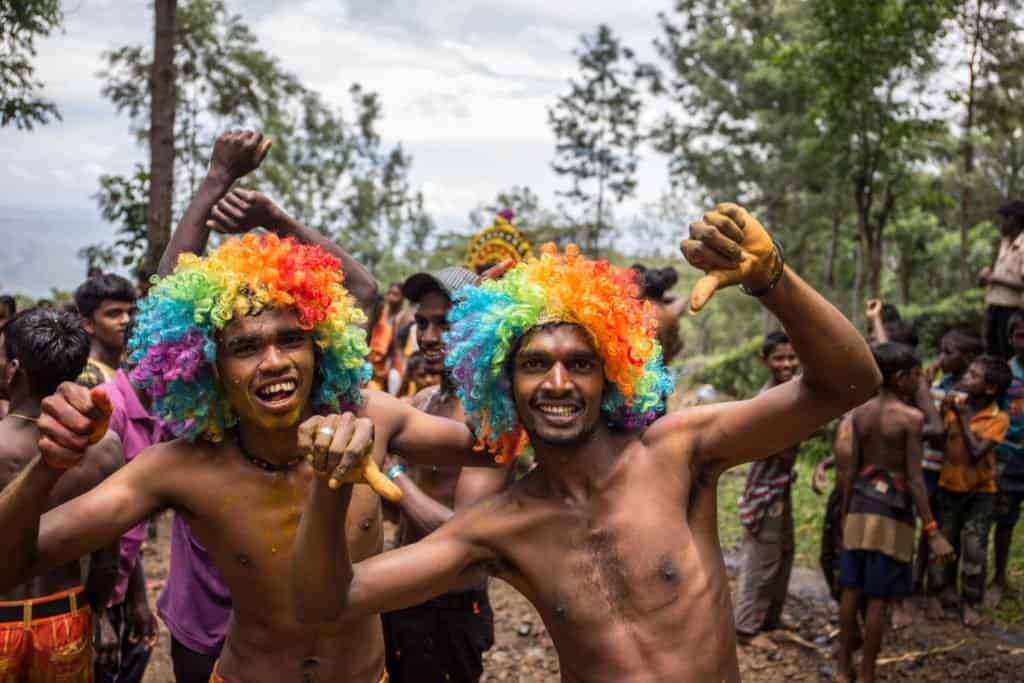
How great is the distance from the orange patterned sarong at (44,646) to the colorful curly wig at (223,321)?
90cm

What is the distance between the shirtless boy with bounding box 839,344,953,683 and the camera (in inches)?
216

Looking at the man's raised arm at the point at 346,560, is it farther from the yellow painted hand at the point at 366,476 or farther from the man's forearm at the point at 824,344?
the man's forearm at the point at 824,344

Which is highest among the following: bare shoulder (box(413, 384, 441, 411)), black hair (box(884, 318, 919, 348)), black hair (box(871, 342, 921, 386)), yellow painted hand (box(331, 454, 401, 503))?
black hair (box(884, 318, 919, 348))

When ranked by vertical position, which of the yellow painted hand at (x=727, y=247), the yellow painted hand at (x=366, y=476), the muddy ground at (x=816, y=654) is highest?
the yellow painted hand at (x=727, y=247)

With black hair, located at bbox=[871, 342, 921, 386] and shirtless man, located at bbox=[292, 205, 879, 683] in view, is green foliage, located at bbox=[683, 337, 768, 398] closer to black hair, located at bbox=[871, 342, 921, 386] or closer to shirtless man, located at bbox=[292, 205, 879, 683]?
black hair, located at bbox=[871, 342, 921, 386]

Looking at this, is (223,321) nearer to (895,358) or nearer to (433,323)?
(433,323)

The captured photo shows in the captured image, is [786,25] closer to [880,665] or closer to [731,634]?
[880,665]

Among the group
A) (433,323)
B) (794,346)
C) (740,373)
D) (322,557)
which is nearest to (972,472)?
(433,323)

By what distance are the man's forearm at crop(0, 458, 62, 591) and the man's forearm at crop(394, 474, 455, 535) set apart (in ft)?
4.75

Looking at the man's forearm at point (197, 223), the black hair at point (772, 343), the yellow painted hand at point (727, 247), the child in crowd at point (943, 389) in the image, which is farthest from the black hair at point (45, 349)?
the child in crowd at point (943, 389)

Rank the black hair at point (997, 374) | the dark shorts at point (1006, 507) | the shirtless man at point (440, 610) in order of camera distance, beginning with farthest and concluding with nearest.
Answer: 1. the dark shorts at point (1006, 507)
2. the black hair at point (997, 374)
3. the shirtless man at point (440, 610)

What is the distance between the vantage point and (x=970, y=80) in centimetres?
1211

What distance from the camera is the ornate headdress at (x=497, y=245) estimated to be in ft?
20.5

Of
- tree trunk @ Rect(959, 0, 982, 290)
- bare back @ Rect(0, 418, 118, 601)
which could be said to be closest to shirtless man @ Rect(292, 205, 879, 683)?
bare back @ Rect(0, 418, 118, 601)
